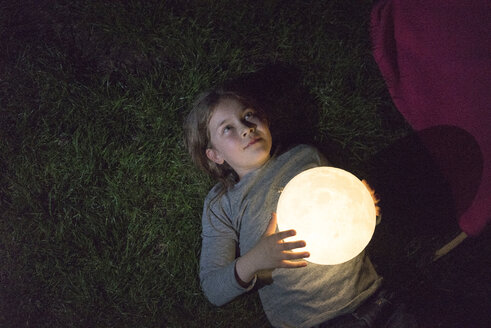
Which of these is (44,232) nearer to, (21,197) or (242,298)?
(21,197)

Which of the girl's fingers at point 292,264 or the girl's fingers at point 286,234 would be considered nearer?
the girl's fingers at point 286,234

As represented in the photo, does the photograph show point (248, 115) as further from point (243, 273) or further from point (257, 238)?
point (243, 273)

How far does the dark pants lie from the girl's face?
1122 mm

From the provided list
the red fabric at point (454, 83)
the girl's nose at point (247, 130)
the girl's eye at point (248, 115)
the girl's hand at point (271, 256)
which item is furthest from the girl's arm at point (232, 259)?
the red fabric at point (454, 83)

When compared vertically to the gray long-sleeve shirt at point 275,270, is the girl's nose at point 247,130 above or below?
above

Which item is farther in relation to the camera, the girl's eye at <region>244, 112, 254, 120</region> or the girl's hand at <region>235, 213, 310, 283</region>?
the girl's eye at <region>244, 112, 254, 120</region>

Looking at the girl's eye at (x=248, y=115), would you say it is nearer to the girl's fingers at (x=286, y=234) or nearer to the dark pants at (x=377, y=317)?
the girl's fingers at (x=286, y=234)

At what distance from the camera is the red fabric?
162cm

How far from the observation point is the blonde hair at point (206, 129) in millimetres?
2252

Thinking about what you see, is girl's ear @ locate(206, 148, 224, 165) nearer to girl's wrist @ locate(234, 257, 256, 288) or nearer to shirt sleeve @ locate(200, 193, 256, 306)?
shirt sleeve @ locate(200, 193, 256, 306)

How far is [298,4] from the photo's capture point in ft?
8.59

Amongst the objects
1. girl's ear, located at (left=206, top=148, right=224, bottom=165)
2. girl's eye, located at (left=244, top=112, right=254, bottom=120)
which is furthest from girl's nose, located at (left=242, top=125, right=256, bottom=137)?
girl's ear, located at (left=206, top=148, right=224, bottom=165)

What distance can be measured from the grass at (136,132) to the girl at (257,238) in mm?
389

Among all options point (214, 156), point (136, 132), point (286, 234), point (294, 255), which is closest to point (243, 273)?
point (294, 255)
